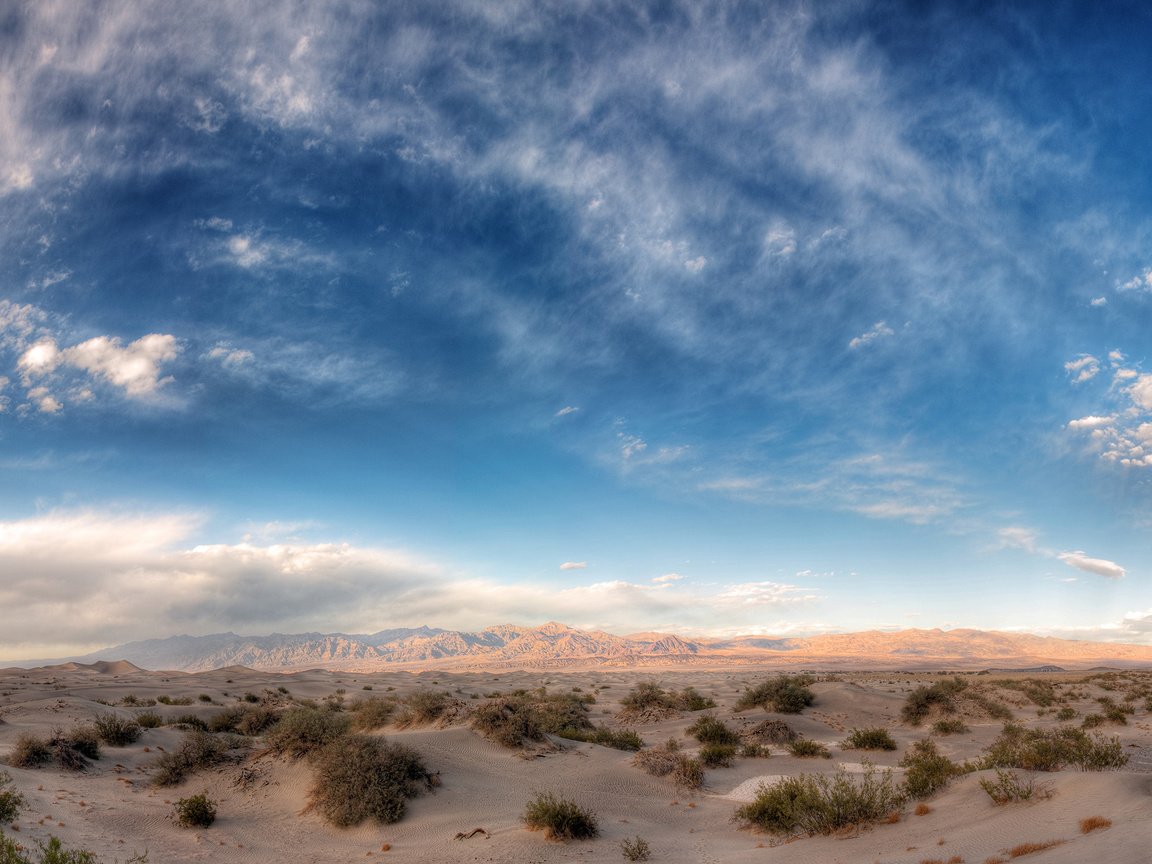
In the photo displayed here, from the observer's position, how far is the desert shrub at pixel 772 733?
22.9 meters

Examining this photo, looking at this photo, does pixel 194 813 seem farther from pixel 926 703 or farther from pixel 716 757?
pixel 926 703

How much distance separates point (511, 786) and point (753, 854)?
23.7 ft

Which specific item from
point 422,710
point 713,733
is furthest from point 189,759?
point 713,733

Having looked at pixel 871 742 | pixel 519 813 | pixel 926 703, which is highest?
pixel 519 813

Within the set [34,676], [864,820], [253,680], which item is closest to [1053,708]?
[864,820]

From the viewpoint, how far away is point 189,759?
15078mm

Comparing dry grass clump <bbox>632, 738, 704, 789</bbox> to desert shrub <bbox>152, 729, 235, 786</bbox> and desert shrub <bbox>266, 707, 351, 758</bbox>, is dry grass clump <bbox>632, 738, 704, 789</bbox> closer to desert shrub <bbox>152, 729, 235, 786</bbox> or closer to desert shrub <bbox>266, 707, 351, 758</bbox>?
desert shrub <bbox>266, 707, 351, 758</bbox>

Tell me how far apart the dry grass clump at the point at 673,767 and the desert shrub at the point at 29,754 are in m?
14.9

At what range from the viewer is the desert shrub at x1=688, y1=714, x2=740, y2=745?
73.6 feet


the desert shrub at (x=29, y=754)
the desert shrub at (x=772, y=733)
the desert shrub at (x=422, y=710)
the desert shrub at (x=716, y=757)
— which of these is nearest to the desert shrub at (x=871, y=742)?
the desert shrub at (x=772, y=733)

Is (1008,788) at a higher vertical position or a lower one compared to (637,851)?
higher

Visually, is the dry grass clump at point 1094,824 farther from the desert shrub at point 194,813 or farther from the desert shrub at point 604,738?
the desert shrub at point 604,738

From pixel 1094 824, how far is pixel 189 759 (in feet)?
58.8

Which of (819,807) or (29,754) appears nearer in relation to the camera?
(819,807)
